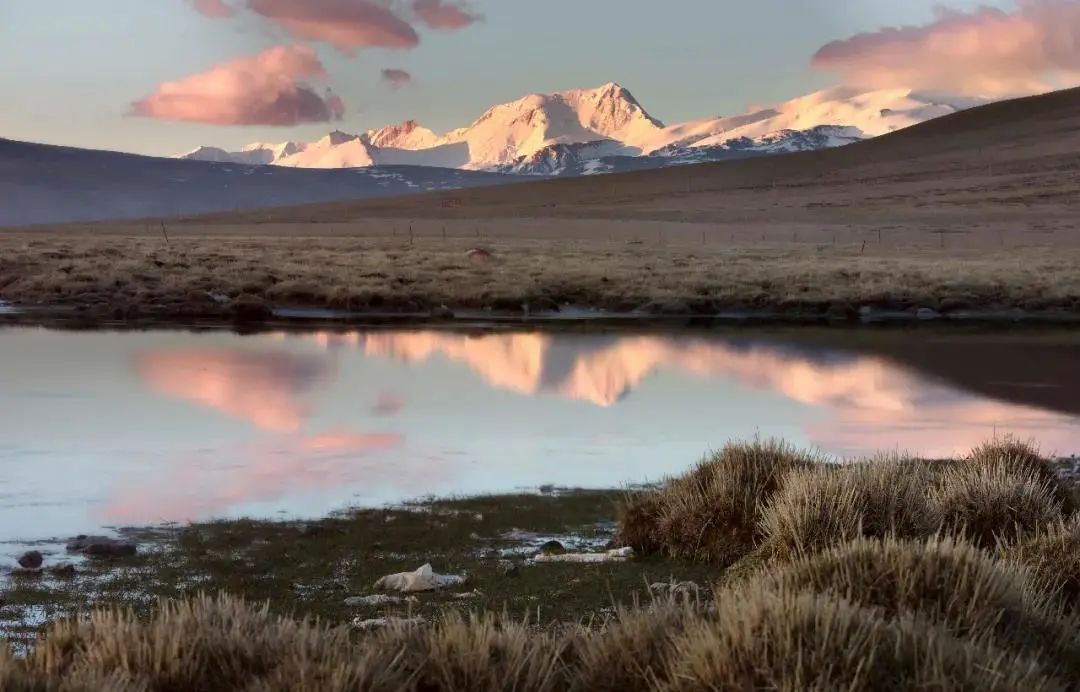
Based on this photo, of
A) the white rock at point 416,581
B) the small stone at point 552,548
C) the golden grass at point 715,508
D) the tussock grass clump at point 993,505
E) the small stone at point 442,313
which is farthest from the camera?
the small stone at point 442,313

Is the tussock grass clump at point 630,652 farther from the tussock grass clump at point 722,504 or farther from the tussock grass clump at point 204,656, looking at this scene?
the tussock grass clump at point 722,504

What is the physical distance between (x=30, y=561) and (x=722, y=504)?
512 cm

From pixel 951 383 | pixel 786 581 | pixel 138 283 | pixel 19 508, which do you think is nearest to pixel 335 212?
pixel 138 283

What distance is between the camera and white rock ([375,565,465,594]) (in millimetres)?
8078

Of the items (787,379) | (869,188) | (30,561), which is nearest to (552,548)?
(30,561)

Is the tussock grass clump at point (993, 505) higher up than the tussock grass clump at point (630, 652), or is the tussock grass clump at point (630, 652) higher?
the tussock grass clump at point (630, 652)

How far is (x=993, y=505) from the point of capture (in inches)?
343

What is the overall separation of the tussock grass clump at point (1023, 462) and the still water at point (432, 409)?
4107 millimetres

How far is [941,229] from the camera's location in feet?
216

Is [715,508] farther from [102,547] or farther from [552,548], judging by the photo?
[102,547]

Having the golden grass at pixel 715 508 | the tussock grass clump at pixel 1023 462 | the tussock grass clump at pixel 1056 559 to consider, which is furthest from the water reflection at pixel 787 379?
the tussock grass clump at pixel 1056 559

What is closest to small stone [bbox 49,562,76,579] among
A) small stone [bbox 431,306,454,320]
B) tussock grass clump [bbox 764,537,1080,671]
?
tussock grass clump [bbox 764,537,1080,671]

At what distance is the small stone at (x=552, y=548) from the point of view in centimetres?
949

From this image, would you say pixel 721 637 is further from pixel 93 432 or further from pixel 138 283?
pixel 138 283
